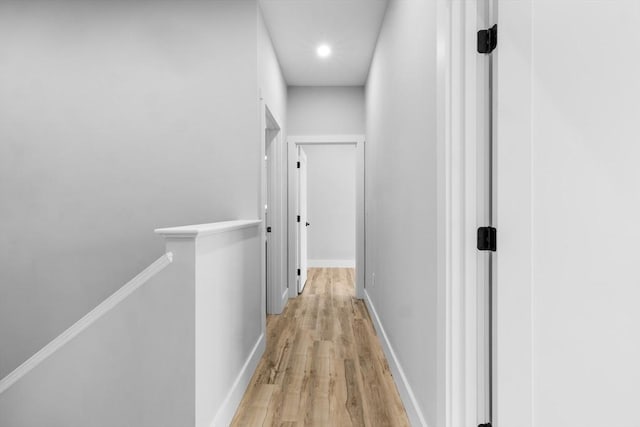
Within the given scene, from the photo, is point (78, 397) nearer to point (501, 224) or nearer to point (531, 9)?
point (501, 224)

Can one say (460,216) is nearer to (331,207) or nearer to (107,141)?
(107,141)

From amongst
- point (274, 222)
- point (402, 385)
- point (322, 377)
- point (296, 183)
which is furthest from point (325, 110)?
point (402, 385)

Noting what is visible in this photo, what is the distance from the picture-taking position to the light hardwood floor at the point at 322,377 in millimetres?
1913

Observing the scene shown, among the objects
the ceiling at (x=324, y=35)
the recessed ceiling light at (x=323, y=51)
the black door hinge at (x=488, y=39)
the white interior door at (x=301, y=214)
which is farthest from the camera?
the white interior door at (x=301, y=214)

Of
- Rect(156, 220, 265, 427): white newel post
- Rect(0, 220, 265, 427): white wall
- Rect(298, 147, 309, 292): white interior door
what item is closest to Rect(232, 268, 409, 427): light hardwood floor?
Rect(156, 220, 265, 427): white newel post

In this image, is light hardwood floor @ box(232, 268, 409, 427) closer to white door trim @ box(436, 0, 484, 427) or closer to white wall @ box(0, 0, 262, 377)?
white door trim @ box(436, 0, 484, 427)

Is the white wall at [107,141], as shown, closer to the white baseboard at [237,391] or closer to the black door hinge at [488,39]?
the white baseboard at [237,391]

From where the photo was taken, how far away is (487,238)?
3.87 feet

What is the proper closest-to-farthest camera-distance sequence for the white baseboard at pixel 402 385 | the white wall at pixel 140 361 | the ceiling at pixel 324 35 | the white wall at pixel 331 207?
the white wall at pixel 140 361, the white baseboard at pixel 402 385, the ceiling at pixel 324 35, the white wall at pixel 331 207

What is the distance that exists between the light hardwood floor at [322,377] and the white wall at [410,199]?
0.17 m

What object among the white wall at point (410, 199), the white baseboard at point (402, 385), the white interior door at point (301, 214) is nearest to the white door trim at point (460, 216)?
the white wall at point (410, 199)

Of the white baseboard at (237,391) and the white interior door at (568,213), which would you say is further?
the white baseboard at (237,391)

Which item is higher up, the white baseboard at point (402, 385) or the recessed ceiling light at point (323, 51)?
the recessed ceiling light at point (323, 51)

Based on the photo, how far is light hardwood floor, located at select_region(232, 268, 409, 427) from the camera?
191 cm
